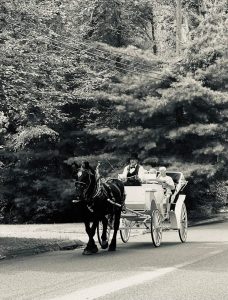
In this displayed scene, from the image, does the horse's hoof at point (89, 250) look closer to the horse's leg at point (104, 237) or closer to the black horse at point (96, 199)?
Answer: the black horse at point (96, 199)

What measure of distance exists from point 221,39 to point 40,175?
11.3 metres

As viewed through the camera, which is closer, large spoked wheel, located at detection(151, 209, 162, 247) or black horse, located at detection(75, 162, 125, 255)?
black horse, located at detection(75, 162, 125, 255)

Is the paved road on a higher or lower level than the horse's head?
lower

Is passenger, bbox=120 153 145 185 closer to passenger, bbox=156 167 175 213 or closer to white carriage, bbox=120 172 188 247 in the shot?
white carriage, bbox=120 172 188 247

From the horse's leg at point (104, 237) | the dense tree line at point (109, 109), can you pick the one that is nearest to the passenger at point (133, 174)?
the horse's leg at point (104, 237)

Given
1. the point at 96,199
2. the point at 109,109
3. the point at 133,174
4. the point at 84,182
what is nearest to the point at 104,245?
the point at 96,199

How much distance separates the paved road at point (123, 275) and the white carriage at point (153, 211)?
67 cm

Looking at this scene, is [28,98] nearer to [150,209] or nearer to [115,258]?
[150,209]

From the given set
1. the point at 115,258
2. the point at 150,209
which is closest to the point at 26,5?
the point at 150,209

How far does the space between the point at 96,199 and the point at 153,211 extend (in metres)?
2.01

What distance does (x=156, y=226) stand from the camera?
1680 cm

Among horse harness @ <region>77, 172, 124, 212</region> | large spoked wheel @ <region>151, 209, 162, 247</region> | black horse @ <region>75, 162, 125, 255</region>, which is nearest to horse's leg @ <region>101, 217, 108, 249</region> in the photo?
black horse @ <region>75, 162, 125, 255</region>

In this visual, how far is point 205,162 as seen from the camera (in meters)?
28.7

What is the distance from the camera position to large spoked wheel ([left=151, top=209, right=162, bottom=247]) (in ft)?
54.2
